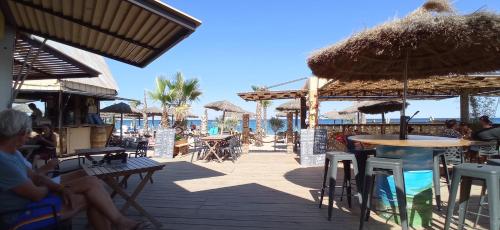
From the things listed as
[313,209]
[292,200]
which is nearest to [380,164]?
[313,209]

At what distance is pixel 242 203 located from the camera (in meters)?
4.67

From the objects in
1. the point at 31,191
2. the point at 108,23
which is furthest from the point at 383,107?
the point at 31,191

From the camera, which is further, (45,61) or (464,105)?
(464,105)

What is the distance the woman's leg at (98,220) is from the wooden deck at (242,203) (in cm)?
100

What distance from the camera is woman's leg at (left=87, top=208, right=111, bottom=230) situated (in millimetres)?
2686

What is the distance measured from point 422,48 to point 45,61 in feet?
21.4

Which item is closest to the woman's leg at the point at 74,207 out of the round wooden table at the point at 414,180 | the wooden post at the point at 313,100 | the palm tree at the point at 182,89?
the round wooden table at the point at 414,180

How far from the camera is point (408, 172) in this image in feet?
12.5

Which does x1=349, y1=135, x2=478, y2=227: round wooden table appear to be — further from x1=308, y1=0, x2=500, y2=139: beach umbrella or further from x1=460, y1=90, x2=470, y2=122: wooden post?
x1=460, y1=90, x2=470, y2=122: wooden post

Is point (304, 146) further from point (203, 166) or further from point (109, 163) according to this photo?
point (109, 163)

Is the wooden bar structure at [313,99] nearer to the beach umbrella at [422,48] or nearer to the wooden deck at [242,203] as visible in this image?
the wooden deck at [242,203]

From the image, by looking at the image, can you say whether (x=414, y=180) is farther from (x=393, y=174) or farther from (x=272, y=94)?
(x=272, y=94)

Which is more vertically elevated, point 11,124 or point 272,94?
point 272,94

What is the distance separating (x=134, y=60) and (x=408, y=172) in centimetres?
457
